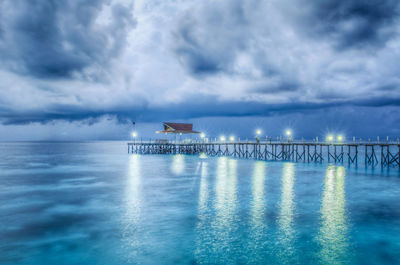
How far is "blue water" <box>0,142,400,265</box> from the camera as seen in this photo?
10828 mm

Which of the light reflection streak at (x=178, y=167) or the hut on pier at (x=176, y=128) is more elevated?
the hut on pier at (x=176, y=128)

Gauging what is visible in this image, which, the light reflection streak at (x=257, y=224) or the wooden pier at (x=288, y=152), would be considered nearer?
the light reflection streak at (x=257, y=224)

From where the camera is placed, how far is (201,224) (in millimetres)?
14328

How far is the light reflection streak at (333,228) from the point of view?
10775 millimetres

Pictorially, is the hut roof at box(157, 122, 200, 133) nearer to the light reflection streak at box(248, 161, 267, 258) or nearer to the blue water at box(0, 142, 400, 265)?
the blue water at box(0, 142, 400, 265)

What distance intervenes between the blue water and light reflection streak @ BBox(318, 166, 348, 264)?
0.17ft

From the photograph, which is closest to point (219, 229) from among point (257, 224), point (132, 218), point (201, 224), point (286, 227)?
point (201, 224)

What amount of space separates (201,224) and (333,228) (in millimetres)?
6547

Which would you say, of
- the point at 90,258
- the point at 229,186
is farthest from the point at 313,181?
the point at 90,258

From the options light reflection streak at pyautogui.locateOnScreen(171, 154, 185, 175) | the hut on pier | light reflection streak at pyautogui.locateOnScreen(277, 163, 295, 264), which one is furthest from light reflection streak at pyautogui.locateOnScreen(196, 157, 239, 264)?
the hut on pier

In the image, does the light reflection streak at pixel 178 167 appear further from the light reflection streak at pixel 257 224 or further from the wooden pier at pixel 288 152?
the wooden pier at pixel 288 152

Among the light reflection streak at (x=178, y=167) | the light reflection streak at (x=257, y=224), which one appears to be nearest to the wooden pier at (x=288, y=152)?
the light reflection streak at (x=178, y=167)

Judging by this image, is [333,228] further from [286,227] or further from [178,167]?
[178,167]

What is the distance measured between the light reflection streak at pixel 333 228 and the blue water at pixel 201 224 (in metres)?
0.05
